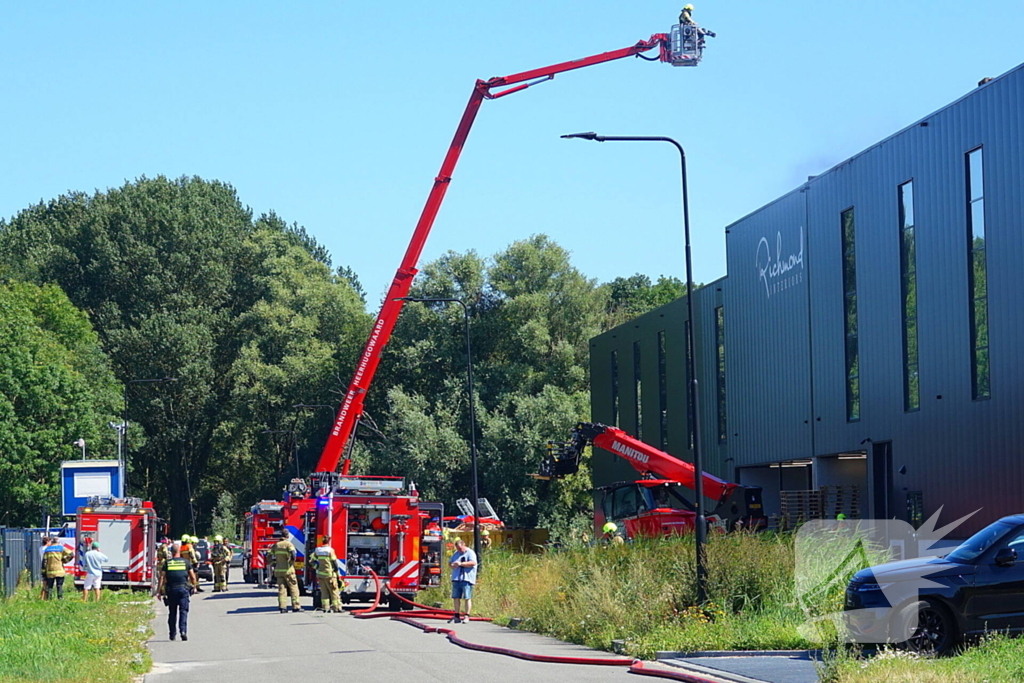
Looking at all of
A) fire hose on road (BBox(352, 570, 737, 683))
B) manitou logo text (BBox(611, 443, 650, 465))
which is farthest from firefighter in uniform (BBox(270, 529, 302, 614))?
manitou logo text (BBox(611, 443, 650, 465))

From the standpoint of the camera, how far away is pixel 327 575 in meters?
30.2

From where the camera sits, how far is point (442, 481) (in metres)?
64.9

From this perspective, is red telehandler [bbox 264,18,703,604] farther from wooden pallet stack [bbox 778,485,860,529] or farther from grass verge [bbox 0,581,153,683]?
wooden pallet stack [bbox 778,485,860,529]

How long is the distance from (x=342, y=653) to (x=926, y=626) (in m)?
8.17

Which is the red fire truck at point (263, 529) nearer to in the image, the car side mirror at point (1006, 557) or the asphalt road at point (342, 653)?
the asphalt road at point (342, 653)

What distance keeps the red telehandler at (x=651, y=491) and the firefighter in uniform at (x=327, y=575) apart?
8.35 m

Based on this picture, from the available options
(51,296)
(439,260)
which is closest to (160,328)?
(51,296)

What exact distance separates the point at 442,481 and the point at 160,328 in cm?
2451

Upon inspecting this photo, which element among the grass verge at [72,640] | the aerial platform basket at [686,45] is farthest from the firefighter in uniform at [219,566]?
the aerial platform basket at [686,45]

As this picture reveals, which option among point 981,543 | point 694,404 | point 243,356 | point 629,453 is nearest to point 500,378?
point 243,356

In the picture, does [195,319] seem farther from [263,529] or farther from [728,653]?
[728,653]

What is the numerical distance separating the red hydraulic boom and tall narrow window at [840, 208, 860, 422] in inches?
331

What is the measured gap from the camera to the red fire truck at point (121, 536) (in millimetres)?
41500

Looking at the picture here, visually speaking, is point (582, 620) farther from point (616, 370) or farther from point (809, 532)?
point (616, 370)
